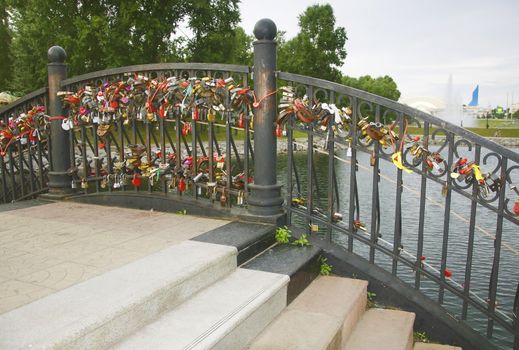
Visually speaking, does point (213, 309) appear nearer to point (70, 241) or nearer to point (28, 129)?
point (70, 241)

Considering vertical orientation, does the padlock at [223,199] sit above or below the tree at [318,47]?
below

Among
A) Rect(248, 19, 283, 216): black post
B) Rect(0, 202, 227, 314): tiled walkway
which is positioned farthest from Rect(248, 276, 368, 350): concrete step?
Rect(0, 202, 227, 314): tiled walkway

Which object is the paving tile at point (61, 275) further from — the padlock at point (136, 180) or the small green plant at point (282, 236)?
the padlock at point (136, 180)

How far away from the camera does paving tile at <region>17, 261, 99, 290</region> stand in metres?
2.72

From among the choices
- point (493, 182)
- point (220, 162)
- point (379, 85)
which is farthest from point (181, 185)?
point (379, 85)

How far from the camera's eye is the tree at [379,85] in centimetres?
8394

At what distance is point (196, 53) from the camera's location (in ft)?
85.5

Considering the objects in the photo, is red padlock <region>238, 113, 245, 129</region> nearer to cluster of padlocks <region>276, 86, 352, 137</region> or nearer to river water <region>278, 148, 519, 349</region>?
cluster of padlocks <region>276, 86, 352, 137</region>

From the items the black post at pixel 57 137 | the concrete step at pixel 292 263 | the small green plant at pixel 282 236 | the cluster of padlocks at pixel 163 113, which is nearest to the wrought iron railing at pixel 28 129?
the black post at pixel 57 137

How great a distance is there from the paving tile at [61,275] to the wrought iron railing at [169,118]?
5.48 feet

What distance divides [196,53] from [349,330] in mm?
24821

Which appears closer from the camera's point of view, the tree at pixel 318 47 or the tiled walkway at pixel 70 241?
the tiled walkway at pixel 70 241

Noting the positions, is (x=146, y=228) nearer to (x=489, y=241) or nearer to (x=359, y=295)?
(x=359, y=295)

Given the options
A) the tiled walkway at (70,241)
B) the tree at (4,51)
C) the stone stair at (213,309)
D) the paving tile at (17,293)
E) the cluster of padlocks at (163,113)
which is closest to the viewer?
the stone stair at (213,309)
